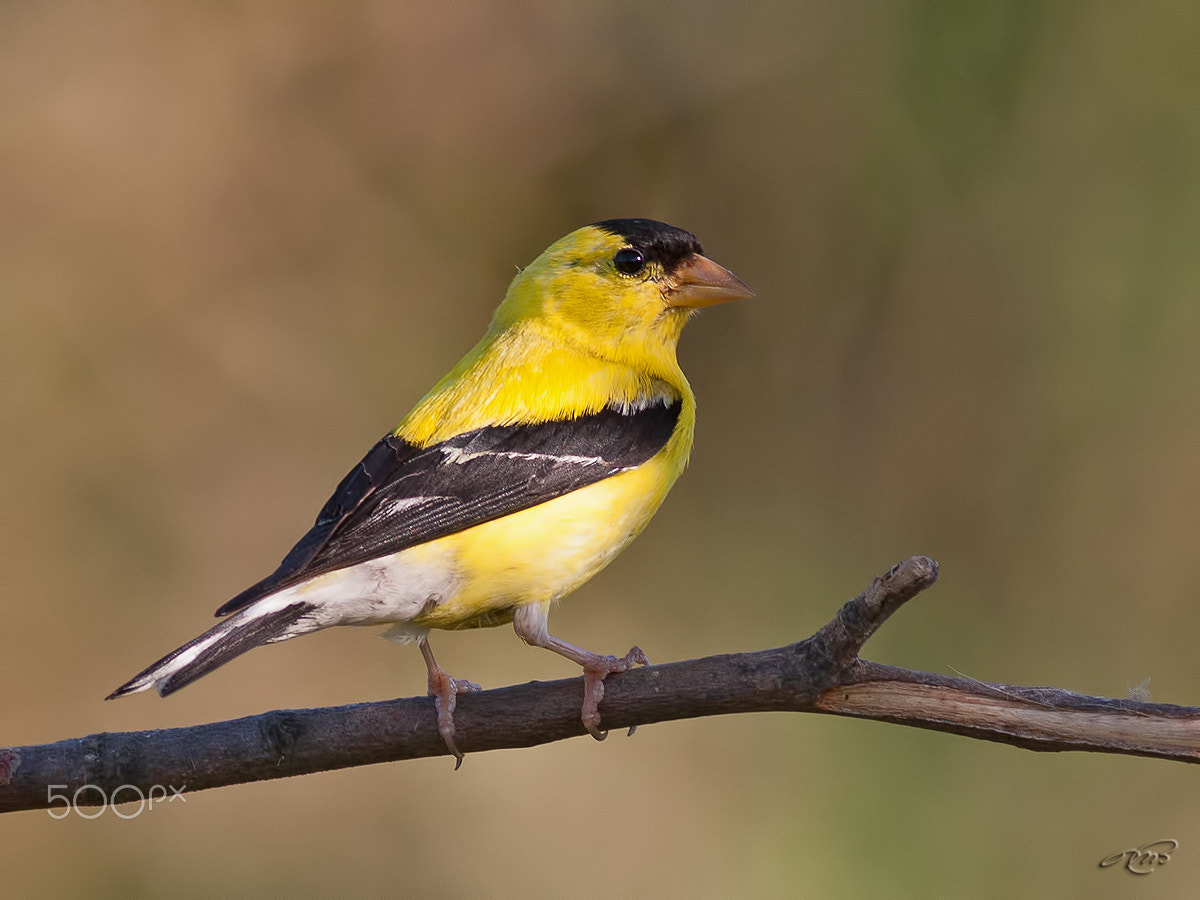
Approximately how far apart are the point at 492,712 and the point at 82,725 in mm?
2746

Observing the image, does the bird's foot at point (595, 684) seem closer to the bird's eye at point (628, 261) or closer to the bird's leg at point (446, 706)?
the bird's leg at point (446, 706)

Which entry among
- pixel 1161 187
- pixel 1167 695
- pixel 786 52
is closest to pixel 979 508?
pixel 1167 695

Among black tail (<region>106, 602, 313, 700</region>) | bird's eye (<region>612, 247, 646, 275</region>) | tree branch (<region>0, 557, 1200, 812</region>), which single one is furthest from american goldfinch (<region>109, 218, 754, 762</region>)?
bird's eye (<region>612, 247, 646, 275</region>)

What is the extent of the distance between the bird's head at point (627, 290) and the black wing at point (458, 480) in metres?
0.55

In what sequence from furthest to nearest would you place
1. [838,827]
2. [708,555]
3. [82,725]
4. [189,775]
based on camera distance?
[708,555]
[82,725]
[838,827]
[189,775]

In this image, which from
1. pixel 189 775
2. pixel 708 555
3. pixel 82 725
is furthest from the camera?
pixel 708 555

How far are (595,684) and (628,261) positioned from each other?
5.76ft

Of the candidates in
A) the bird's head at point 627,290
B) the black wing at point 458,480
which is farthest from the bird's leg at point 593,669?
the bird's head at point 627,290

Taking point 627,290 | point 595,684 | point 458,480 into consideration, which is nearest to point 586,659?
point 595,684

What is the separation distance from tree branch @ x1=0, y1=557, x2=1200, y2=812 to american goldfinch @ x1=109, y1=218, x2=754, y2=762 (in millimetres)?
116

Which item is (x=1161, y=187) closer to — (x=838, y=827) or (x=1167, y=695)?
(x=1167, y=695)

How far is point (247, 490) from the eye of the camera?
18.4ft

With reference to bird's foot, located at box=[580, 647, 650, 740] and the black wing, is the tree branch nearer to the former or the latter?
bird's foot, located at box=[580, 647, 650, 740]

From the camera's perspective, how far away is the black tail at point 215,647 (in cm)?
265
